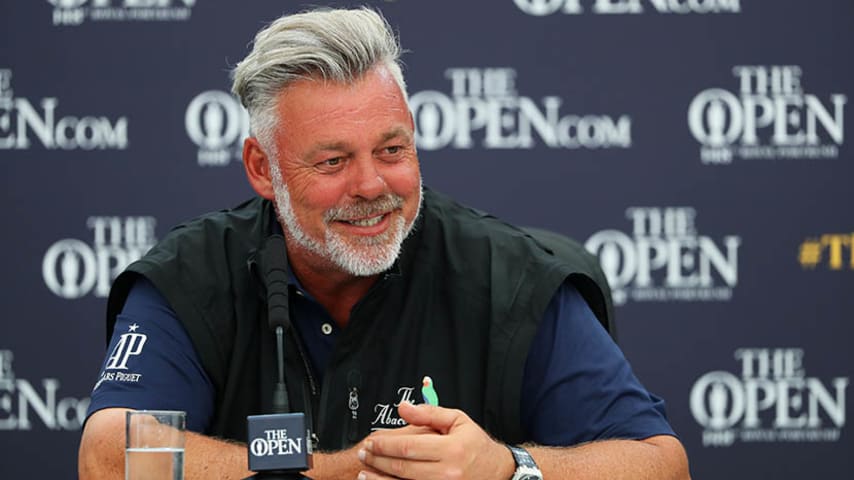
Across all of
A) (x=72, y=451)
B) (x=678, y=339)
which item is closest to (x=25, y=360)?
(x=72, y=451)

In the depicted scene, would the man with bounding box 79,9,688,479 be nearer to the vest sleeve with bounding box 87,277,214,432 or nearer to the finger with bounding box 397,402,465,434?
the vest sleeve with bounding box 87,277,214,432

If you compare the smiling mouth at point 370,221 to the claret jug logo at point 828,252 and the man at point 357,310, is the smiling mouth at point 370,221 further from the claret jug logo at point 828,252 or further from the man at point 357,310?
the claret jug logo at point 828,252

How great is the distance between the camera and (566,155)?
3.41 metres

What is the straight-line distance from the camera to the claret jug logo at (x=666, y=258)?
338 cm

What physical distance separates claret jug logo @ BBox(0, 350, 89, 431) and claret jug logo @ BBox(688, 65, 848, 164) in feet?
5.97

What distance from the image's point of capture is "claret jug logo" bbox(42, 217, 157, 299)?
3.40 metres

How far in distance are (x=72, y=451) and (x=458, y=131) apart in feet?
4.40

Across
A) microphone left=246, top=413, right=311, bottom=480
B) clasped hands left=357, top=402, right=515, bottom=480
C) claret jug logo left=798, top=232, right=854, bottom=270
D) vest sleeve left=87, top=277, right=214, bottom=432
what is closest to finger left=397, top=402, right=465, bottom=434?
clasped hands left=357, top=402, right=515, bottom=480

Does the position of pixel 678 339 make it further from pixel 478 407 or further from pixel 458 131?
pixel 478 407

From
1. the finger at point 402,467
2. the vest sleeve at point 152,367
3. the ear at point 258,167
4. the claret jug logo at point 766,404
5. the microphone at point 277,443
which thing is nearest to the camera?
the microphone at point 277,443

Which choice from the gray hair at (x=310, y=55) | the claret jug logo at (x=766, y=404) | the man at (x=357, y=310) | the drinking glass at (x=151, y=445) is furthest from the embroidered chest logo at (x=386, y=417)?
the claret jug logo at (x=766, y=404)

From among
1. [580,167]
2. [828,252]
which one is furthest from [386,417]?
[828,252]

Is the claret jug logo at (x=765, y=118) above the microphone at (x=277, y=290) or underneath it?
above

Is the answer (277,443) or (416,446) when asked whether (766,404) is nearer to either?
(416,446)
